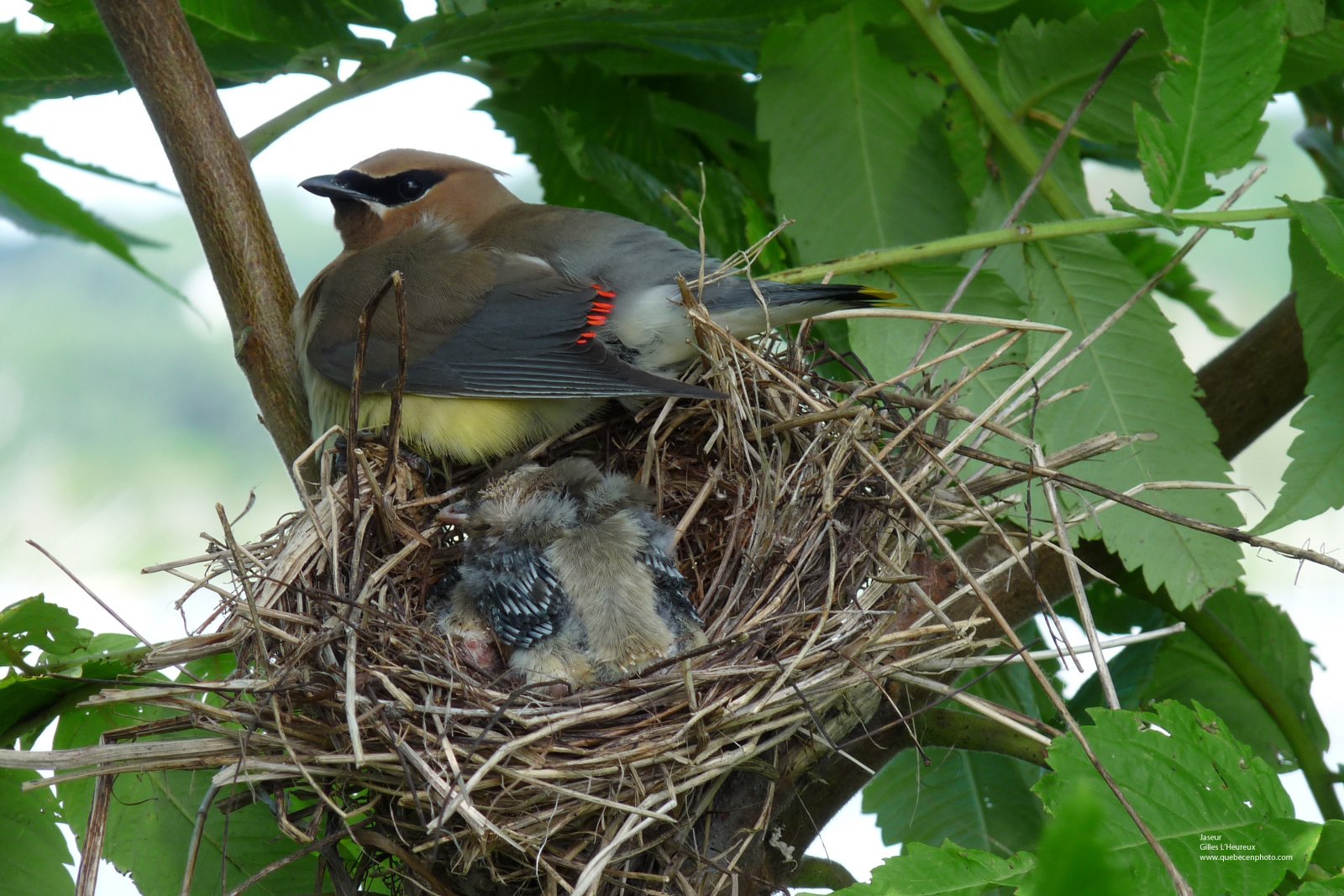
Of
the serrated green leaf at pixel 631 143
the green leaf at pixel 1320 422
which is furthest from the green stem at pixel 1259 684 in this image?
the serrated green leaf at pixel 631 143

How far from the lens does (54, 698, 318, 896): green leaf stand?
1.95 metres

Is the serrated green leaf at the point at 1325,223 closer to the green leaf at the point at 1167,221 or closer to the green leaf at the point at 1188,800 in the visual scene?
the green leaf at the point at 1167,221

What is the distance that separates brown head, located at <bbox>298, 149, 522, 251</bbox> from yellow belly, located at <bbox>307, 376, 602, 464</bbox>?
0.62m

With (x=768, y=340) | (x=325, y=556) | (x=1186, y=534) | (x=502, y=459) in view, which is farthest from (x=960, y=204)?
(x=325, y=556)

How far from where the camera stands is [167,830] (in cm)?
199

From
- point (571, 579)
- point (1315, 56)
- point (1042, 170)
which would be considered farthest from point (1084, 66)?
point (571, 579)

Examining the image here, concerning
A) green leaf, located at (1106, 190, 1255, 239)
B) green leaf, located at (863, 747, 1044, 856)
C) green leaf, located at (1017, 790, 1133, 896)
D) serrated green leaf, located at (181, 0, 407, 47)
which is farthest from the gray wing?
green leaf, located at (1017, 790, 1133, 896)

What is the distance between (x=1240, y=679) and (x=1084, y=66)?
4.49 ft

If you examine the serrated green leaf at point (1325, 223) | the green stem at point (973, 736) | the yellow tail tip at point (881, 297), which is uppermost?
the yellow tail tip at point (881, 297)

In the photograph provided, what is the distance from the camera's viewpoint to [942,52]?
8.66 feet

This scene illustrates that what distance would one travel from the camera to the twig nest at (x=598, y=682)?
6.15 feet

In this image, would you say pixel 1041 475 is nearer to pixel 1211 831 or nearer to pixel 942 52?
pixel 1211 831

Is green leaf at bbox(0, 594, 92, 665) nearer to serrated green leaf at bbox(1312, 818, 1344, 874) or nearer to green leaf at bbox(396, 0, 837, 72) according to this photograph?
green leaf at bbox(396, 0, 837, 72)

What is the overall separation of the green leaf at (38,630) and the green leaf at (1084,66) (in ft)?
6.84
